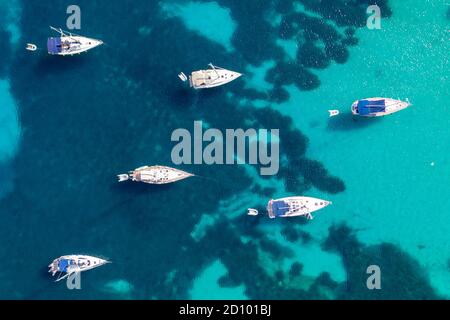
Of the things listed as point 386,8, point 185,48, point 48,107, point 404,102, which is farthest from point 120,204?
point 386,8

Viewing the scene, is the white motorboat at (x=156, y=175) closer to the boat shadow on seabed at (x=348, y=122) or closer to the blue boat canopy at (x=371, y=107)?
the boat shadow on seabed at (x=348, y=122)

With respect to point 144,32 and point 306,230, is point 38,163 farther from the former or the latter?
point 306,230

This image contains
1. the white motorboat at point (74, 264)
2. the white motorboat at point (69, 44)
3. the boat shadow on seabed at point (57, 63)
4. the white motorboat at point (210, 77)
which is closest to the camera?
the white motorboat at point (210, 77)

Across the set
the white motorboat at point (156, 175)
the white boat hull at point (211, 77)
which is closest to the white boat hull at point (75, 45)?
the white boat hull at point (211, 77)

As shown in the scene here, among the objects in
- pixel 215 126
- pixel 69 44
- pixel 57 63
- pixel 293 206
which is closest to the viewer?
pixel 293 206


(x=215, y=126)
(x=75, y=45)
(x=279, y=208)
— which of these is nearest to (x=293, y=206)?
(x=279, y=208)

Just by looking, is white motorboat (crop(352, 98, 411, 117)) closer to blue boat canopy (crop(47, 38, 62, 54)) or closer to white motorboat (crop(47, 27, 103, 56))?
white motorboat (crop(47, 27, 103, 56))

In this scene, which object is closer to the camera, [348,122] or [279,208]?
[279,208]

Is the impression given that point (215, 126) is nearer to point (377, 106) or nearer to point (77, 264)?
point (377, 106)
